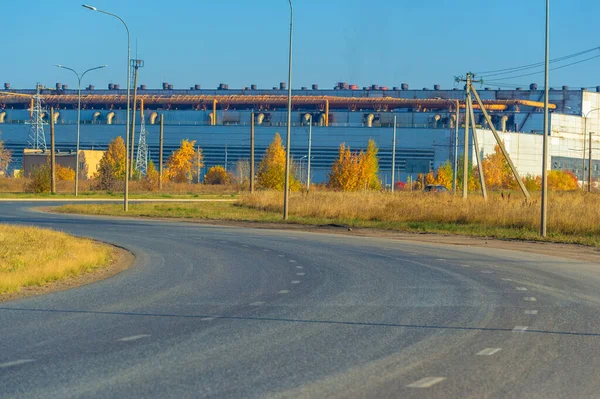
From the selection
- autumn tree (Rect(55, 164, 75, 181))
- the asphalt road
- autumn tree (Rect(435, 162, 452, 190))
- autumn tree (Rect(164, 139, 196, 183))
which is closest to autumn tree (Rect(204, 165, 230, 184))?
autumn tree (Rect(164, 139, 196, 183))

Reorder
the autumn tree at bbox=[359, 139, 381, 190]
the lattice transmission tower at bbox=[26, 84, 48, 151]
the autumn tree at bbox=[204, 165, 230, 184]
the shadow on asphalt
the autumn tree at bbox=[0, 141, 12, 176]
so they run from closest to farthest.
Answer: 1. the shadow on asphalt
2. the autumn tree at bbox=[359, 139, 381, 190]
3. the lattice transmission tower at bbox=[26, 84, 48, 151]
4. the autumn tree at bbox=[0, 141, 12, 176]
5. the autumn tree at bbox=[204, 165, 230, 184]

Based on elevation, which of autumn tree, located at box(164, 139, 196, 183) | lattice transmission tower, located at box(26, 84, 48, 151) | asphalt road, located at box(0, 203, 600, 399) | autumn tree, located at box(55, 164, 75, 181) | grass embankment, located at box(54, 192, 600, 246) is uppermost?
lattice transmission tower, located at box(26, 84, 48, 151)

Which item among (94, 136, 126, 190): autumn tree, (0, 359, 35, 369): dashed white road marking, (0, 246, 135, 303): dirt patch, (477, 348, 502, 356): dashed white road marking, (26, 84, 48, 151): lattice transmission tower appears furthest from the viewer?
Answer: (26, 84, 48, 151): lattice transmission tower

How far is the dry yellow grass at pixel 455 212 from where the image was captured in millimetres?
33219

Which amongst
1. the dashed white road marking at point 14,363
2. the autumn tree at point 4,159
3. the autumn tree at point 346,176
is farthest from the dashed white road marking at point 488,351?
the autumn tree at point 4,159

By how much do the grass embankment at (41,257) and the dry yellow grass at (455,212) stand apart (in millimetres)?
16377

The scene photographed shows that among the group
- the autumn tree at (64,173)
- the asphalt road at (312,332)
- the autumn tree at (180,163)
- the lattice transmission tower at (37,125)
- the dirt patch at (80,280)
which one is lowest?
the dirt patch at (80,280)

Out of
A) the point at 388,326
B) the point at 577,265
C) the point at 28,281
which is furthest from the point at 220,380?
the point at 577,265

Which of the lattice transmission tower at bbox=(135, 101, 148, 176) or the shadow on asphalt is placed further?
the lattice transmission tower at bbox=(135, 101, 148, 176)

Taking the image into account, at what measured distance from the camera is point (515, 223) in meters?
35.4

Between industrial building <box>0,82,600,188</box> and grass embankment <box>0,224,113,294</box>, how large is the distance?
89580 millimetres

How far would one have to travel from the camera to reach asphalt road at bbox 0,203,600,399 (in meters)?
7.91

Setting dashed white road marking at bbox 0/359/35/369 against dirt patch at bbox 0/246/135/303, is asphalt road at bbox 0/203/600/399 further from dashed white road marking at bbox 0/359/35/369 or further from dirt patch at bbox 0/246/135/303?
dirt patch at bbox 0/246/135/303

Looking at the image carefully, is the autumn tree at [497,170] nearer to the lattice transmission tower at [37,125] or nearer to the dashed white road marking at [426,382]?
the lattice transmission tower at [37,125]
